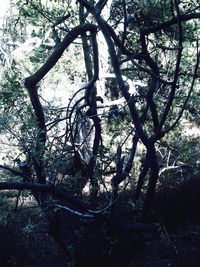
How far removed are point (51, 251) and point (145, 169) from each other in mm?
2779

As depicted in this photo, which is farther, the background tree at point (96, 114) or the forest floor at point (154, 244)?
the forest floor at point (154, 244)

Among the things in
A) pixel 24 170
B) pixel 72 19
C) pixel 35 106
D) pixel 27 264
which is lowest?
pixel 27 264

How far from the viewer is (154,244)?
7.07 meters

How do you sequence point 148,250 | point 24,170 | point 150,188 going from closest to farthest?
point 24,170, point 150,188, point 148,250

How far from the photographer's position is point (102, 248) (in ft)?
16.6

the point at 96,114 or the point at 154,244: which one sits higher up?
the point at 96,114

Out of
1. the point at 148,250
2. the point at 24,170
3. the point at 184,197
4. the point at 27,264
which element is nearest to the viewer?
the point at 24,170

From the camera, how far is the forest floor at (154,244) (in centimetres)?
633

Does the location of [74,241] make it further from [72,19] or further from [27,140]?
[72,19]

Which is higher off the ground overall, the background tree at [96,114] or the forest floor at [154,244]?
the background tree at [96,114]

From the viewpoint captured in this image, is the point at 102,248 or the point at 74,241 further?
the point at 74,241

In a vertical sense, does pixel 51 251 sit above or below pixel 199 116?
below

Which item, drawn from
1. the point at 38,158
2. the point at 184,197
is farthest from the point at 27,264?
the point at 184,197

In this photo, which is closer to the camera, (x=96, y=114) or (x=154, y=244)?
(x=96, y=114)
